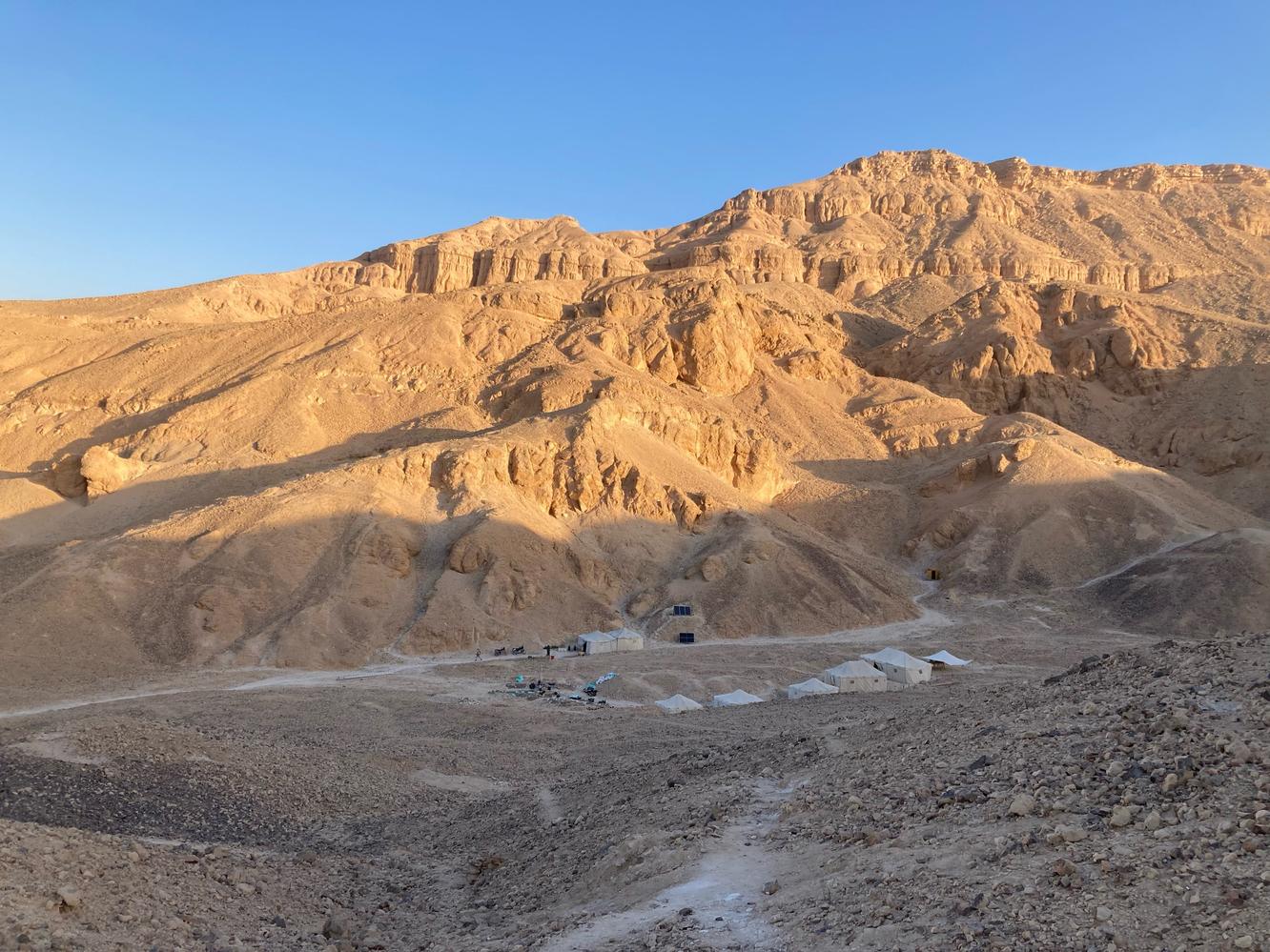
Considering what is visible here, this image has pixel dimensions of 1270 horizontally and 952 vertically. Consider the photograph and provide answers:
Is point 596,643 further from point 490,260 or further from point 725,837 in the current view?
point 490,260

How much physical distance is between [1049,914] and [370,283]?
5066 inches

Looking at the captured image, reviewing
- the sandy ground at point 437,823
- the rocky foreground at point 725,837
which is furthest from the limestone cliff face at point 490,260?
the rocky foreground at point 725,837

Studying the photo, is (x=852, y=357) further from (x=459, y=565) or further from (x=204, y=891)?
(x=204, y=891)

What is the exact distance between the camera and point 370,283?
127000mm

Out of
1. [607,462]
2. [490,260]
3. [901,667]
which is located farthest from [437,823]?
[490,260]

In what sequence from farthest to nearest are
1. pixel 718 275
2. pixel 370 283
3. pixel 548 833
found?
pixel 370 283
pixel 718 275
pixel 548 833

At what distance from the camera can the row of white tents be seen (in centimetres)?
2980

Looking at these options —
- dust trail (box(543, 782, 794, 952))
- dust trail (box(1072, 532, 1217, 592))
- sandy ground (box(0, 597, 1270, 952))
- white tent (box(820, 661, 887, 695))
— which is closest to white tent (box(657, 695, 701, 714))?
sandy ground (box(0, 597, 1270, 952))

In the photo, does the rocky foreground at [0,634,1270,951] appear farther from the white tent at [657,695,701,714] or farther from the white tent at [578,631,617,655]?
the white tent at [578,631,617,655]

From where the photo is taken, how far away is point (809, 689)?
3144 centimetres

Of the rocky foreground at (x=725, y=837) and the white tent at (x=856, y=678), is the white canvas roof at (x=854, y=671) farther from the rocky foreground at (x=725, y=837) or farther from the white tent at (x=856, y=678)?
the rocky foreground at (x=725, y=837)

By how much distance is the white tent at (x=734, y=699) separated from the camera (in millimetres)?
29969

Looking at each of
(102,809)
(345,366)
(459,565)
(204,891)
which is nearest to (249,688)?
(459,565)

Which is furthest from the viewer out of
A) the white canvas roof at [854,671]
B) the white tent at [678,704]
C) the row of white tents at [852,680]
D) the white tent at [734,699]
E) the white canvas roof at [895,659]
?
the white canvas roof at [895,659]
